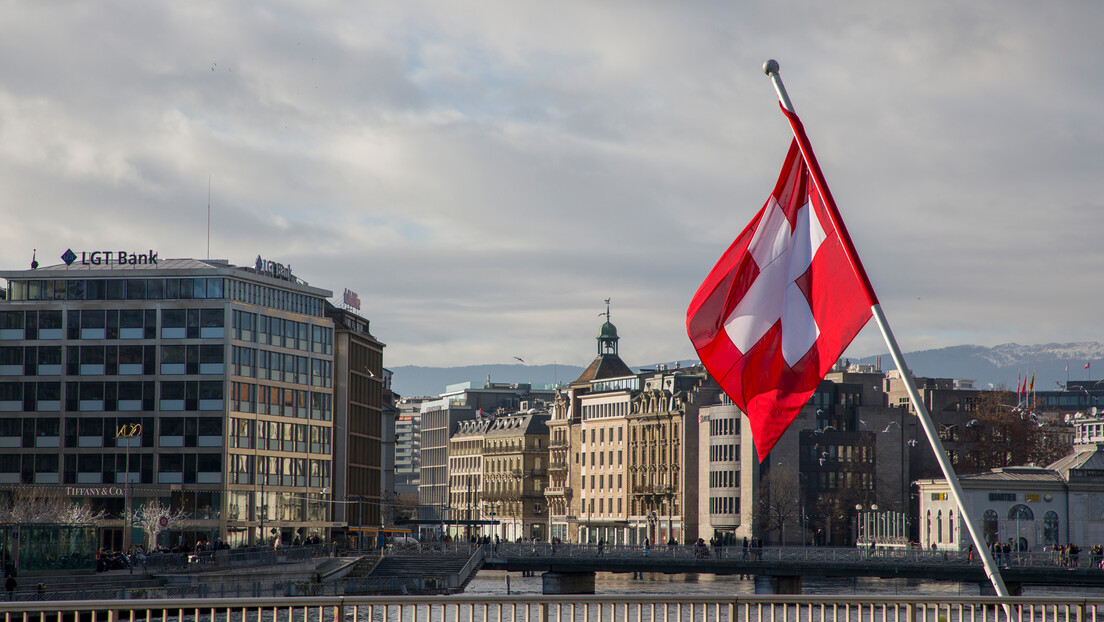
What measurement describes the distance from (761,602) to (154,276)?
101359 millimetres

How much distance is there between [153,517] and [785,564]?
141 ft

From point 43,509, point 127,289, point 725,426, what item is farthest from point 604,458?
point 43,509

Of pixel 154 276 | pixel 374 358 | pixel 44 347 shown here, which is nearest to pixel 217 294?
pixel 154 276

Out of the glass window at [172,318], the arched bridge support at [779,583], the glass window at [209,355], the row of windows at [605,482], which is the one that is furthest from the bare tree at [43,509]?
the row of windows at [605,482]

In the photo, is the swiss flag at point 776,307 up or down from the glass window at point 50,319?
down

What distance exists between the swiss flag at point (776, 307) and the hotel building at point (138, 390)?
9623 cm

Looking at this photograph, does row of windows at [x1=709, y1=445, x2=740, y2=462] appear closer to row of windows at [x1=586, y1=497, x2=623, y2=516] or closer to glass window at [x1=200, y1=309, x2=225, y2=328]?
row of windows at [x1=586, y1=497, x2=623, y2=516]

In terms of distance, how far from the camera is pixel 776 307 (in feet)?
62.6

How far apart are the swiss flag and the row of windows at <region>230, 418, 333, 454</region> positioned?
99.1 metres

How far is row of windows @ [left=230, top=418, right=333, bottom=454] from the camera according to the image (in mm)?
116000

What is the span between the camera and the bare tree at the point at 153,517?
4176 inches

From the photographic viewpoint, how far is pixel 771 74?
1819cm

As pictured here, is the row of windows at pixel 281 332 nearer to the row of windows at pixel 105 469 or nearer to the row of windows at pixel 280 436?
the row of windows at pixel 280 436

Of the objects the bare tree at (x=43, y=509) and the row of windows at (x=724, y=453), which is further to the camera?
the row of windows at (x=724, y=453)
